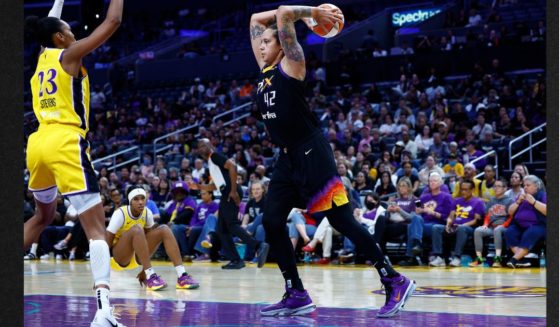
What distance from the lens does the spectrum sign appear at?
94.9 feet

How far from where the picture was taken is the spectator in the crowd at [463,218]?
12156 mm

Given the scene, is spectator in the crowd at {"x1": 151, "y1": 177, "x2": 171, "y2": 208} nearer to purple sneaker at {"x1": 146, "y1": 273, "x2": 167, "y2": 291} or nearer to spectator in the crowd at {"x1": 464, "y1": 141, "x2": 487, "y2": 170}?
spectator in the crowd at {"x1": 464, "y1": 141, "x2": 487, "y2": 170}

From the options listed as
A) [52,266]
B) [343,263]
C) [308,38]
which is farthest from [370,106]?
[308,38]

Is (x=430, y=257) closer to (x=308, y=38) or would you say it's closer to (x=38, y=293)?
(x=38, y=293)

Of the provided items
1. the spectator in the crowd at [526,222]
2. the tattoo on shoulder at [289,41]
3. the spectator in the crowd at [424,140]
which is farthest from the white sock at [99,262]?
the spectator in the crowd at [424,140]

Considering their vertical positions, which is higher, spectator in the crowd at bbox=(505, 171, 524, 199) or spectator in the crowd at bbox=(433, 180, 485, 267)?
spectator in the crowd at bbox=(505, 171, 524, 199)

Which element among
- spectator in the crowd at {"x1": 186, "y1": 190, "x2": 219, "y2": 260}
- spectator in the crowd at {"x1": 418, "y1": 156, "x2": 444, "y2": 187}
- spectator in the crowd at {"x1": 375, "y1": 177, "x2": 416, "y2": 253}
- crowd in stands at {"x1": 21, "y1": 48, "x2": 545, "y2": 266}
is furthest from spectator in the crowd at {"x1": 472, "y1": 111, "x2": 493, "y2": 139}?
spectator in the crowd at {"x1": 186, "y1": 190, "x2": 219, "y2": 260}

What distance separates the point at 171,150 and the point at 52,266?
8.94 meters

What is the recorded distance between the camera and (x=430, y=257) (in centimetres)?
1239

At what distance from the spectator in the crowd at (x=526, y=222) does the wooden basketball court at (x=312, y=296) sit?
55cm

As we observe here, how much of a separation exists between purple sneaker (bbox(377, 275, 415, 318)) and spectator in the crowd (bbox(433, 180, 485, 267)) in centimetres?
613

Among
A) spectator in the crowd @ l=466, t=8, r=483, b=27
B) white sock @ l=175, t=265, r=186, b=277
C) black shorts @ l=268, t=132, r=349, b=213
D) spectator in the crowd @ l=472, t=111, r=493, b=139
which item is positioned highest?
spectator in the crowd @ l=466, t=8, r=483, b=27

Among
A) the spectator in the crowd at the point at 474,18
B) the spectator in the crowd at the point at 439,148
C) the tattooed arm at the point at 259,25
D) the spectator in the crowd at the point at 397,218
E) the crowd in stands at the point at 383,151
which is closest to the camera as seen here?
the tattooed arm at the point at 259,25

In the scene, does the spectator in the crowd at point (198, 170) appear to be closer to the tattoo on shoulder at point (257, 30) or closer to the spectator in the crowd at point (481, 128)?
the spectator in the crowd at point (481, 128)
